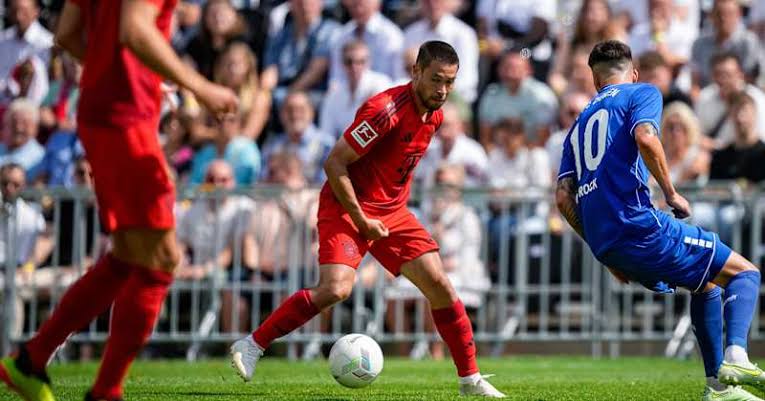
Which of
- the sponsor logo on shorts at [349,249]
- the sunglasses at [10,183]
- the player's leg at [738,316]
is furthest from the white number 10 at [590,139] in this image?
the sunglasses at [10,183]

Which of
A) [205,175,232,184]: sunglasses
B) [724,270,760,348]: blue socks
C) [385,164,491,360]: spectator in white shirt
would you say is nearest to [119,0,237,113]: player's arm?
[724,270,760,348]: blue socks

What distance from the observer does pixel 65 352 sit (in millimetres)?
14508

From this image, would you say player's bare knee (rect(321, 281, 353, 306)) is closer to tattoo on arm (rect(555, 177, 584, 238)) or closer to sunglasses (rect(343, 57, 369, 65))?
tattoo on arm (rect(555, 177, 584, 238))

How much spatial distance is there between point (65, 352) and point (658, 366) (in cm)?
618

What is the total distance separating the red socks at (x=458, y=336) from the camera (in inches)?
336

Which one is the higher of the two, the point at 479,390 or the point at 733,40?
the point at 733,40

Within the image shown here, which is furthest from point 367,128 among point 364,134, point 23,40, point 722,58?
point 23,40

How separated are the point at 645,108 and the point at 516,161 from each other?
7.23 meters

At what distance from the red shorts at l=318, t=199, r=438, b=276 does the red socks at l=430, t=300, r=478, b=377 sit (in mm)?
423

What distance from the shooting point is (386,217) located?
8.91m

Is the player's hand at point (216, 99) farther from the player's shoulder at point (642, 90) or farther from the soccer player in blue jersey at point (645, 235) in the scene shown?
the player's shoulder at point (642, 90)

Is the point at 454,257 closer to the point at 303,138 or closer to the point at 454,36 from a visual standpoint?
the point at 303,138

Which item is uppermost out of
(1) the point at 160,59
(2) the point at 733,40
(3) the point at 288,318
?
(2) the point at 733,40

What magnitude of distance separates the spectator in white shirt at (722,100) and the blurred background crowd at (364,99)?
0.8 inches
